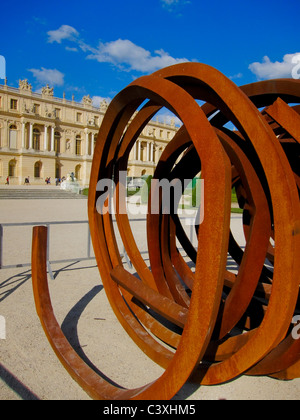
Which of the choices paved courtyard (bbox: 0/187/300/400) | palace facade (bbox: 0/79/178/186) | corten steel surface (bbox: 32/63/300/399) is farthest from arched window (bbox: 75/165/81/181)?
corten steel surface (bbox: 32/63/300/399)

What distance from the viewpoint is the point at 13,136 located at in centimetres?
4938

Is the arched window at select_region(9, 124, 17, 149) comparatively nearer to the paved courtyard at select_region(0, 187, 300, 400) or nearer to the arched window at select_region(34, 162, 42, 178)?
the arched window at select_region(34, 162, 42, 178)

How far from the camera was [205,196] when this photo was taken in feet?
6.68

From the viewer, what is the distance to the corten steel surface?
6.66 ft

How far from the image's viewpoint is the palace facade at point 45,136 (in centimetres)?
4856

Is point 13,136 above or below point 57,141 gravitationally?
below

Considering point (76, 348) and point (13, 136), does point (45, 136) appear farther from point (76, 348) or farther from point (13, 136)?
point (76, 348)

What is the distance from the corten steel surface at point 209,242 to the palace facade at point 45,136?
4781 centimetres

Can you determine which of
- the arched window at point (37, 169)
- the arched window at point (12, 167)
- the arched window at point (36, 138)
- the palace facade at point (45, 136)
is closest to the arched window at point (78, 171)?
the palace facade at point (45, 136)

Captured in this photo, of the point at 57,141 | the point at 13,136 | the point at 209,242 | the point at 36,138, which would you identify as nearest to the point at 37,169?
the point at 36,138

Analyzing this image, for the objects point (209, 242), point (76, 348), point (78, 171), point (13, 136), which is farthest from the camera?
point (78, 171)

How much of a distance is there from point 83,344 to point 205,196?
258 centimetres

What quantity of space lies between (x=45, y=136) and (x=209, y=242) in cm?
→ 5483

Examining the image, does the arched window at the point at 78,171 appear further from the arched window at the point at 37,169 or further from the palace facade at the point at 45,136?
the arched window at the point at 37,169
